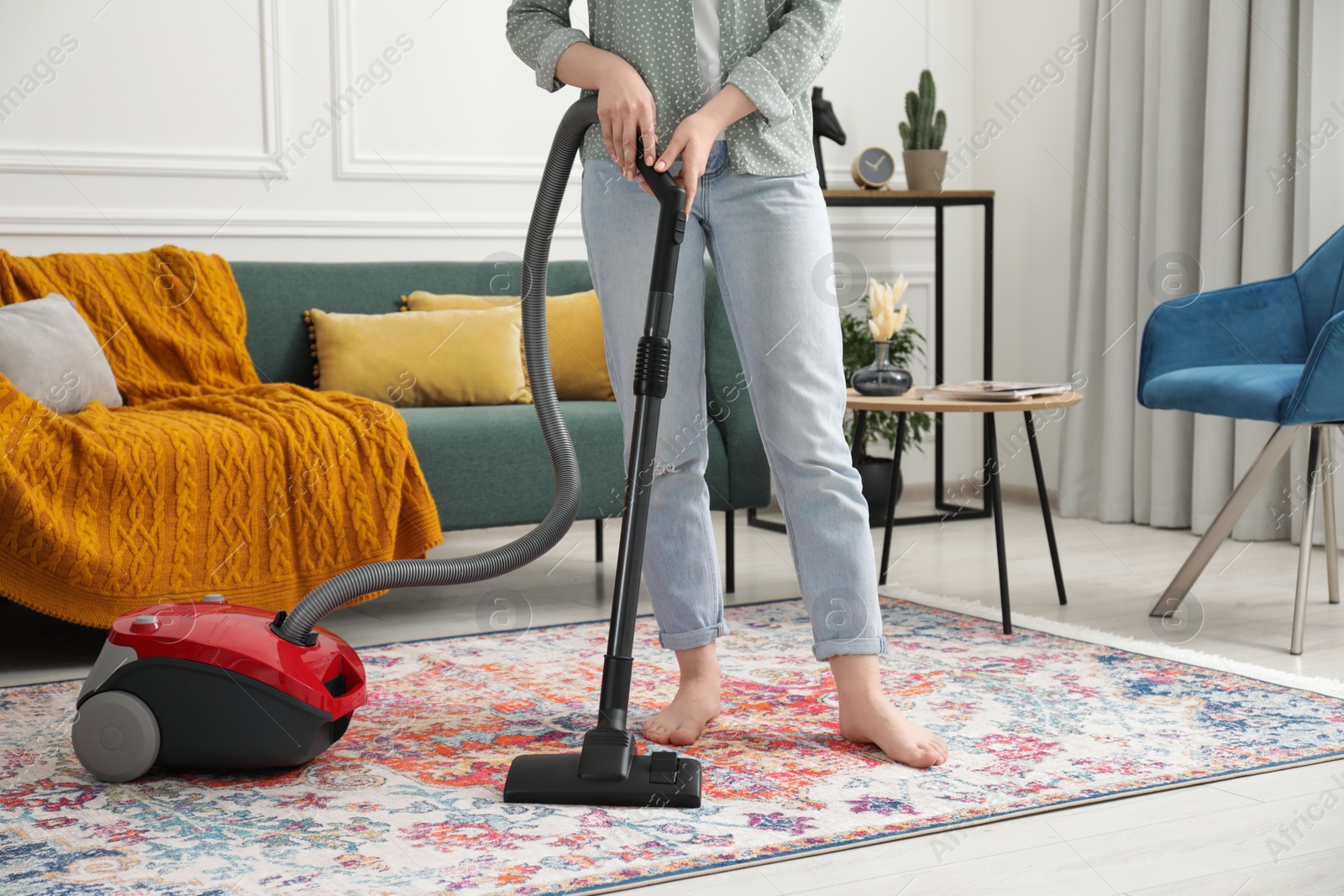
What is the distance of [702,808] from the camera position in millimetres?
1508

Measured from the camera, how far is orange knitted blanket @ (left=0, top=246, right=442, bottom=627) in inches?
85.7

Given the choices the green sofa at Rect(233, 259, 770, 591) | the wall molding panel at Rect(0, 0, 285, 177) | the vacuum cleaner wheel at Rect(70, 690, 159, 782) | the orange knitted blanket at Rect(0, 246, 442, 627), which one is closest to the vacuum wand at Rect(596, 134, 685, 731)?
the vacuum cleaner wheel at Rect(70, 690, 159, 782)

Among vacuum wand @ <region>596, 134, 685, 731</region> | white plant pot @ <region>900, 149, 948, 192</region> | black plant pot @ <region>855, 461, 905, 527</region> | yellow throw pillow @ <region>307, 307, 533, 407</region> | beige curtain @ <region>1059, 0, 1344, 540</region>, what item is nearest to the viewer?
vacuum wand @ <region>596, 134, 685, 731</region>

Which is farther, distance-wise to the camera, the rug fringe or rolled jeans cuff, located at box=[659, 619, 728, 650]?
the rug fringe

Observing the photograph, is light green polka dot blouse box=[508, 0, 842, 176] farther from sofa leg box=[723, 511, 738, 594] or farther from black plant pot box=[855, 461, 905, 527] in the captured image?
black plant pot box=[855, 461, 905, 527]

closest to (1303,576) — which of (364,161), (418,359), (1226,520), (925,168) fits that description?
(1226,520)

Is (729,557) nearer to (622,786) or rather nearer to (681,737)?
(681,737)

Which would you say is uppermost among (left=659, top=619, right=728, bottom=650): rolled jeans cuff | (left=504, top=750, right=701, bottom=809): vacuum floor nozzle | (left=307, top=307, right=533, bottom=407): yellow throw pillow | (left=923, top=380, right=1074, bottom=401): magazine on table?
(left=307, top=307, right=533, bottom=407): yellow throw pillow

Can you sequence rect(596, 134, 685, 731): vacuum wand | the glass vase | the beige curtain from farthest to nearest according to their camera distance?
1. the beige curtain
2. the glass vase
3. rect(596, 134, 685, 731): vacuum wand

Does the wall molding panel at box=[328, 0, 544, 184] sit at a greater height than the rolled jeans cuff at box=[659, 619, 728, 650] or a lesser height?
greater

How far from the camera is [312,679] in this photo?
63.4 inches

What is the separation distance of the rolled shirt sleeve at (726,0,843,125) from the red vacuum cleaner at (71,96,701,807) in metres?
0.16

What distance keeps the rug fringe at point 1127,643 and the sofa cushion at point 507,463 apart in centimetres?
48

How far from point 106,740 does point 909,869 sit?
94cm
